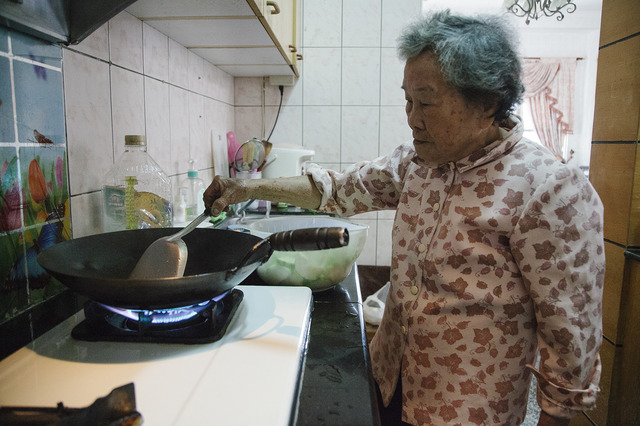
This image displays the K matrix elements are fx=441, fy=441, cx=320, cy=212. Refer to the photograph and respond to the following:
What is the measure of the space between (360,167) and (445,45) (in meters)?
0.39

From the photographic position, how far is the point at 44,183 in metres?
0.80

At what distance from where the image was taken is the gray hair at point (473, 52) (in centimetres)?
78

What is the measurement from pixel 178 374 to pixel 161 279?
12 centimetres

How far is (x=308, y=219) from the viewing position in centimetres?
129

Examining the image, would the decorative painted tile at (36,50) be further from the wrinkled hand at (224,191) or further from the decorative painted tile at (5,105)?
the wrinkled hand at (224,191)

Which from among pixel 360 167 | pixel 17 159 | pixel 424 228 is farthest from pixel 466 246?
pixel 17 159

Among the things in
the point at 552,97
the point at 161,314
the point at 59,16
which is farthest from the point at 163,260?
the point at 552,97

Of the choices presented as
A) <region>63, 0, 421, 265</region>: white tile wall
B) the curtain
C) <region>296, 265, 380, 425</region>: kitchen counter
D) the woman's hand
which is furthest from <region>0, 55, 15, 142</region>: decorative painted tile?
the curtain

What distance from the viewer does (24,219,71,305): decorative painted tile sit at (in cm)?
75


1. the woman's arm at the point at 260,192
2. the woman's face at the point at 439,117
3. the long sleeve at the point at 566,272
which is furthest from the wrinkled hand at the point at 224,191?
the long sleeve at the point at 566,272

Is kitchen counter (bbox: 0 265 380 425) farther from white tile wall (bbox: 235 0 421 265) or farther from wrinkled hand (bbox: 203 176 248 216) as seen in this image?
white tile wall (bbox: 235 0 421 265)

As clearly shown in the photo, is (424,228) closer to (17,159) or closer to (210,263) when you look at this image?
(210,263)

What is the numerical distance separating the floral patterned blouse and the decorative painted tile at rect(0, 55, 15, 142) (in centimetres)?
74

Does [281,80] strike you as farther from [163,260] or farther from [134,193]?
[163,260]
